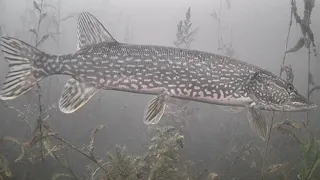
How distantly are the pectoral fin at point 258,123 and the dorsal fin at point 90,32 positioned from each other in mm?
2005

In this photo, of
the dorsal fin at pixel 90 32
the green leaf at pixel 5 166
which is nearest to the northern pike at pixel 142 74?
the dorsal fin at pixel 90 32

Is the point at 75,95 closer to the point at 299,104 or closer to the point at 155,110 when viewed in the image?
the point at 155,110

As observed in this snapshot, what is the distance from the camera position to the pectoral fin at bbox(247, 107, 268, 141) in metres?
3.74

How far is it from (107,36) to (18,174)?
337 centimetres

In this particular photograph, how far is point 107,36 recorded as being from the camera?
3.65m

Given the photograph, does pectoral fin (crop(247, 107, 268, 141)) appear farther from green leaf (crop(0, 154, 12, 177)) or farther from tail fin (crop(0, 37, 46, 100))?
green leaf (crop(0, 154, 12, 177))

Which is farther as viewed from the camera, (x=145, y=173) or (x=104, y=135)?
(x=104, y=135)

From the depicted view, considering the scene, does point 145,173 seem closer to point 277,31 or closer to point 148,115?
point 148,115

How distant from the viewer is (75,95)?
349 cm

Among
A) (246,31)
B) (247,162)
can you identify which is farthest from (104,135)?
(246,31)

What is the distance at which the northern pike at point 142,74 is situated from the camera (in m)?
3.47

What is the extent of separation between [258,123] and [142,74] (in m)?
1.59

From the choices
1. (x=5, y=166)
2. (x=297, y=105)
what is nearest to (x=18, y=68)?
(x=5, y=166)

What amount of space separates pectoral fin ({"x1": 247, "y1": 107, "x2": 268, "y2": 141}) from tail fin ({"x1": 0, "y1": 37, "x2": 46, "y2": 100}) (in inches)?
104
